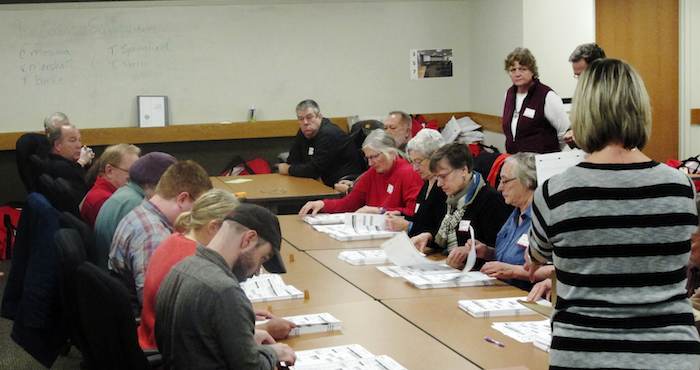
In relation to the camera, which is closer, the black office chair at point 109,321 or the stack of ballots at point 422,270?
the black office chair at point 109,321

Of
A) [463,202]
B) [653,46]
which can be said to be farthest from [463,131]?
[463,202]

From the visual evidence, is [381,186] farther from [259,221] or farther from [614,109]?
[614,109]

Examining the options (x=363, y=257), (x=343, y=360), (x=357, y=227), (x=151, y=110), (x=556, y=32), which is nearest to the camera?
(x=343, y=360)

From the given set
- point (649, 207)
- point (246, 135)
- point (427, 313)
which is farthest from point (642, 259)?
point (246, 135)

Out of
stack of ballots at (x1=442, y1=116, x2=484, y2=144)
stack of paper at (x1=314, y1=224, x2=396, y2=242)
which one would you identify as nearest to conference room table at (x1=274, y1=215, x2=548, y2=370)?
stack of paper at (x1=314, y1=224, x2=396, y2=242)

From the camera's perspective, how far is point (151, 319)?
11.2 ft

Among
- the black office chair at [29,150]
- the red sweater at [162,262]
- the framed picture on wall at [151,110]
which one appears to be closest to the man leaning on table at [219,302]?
the red sweater at [162,262]

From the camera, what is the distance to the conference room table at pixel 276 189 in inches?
291

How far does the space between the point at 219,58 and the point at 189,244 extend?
7027 mm

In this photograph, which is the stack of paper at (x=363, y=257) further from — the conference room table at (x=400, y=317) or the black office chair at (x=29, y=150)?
the black office chair at (x=29, y=150)

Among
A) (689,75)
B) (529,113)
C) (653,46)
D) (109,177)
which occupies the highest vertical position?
(653,46)

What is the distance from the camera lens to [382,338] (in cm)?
342

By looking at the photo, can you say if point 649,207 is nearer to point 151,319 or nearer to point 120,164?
point 151,319

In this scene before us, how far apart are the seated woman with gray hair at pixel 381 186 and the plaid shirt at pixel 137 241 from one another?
7.73 feet
